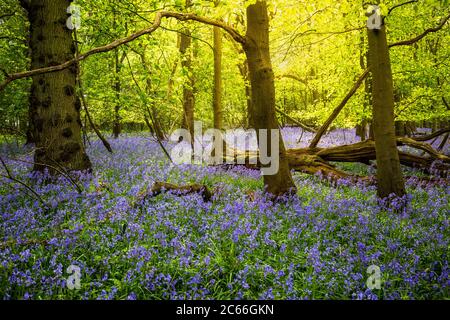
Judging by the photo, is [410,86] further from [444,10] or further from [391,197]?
[391,197]

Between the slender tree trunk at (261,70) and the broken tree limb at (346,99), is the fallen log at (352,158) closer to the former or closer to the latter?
the broken tree limb at (346,99)

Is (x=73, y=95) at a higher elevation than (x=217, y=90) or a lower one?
lower

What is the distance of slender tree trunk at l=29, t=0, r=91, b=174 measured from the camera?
24.2 feet

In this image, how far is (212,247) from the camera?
4812mm

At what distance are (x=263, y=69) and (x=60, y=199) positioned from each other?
4529 millimetres

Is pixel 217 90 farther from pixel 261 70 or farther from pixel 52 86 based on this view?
pixel 52 86

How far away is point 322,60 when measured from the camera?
58.7 feet

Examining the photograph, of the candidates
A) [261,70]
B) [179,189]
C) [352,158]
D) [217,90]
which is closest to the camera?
[179,189]

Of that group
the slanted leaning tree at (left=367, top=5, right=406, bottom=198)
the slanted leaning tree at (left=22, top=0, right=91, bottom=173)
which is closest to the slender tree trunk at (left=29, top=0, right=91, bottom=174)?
the slanted leaning tree at (left=22, top=0, right=91, bottom=173)

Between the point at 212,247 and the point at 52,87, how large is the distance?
517 centimetres

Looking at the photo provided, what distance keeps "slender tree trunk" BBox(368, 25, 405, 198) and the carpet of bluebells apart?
1.96ft

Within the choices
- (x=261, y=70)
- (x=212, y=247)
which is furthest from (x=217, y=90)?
(x=212, y=247)

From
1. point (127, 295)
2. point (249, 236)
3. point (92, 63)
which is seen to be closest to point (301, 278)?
point (249, 236)

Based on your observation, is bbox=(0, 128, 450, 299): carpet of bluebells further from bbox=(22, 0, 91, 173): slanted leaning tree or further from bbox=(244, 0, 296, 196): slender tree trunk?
bbox=(244, 0, 296, 196): slender tree trunk
